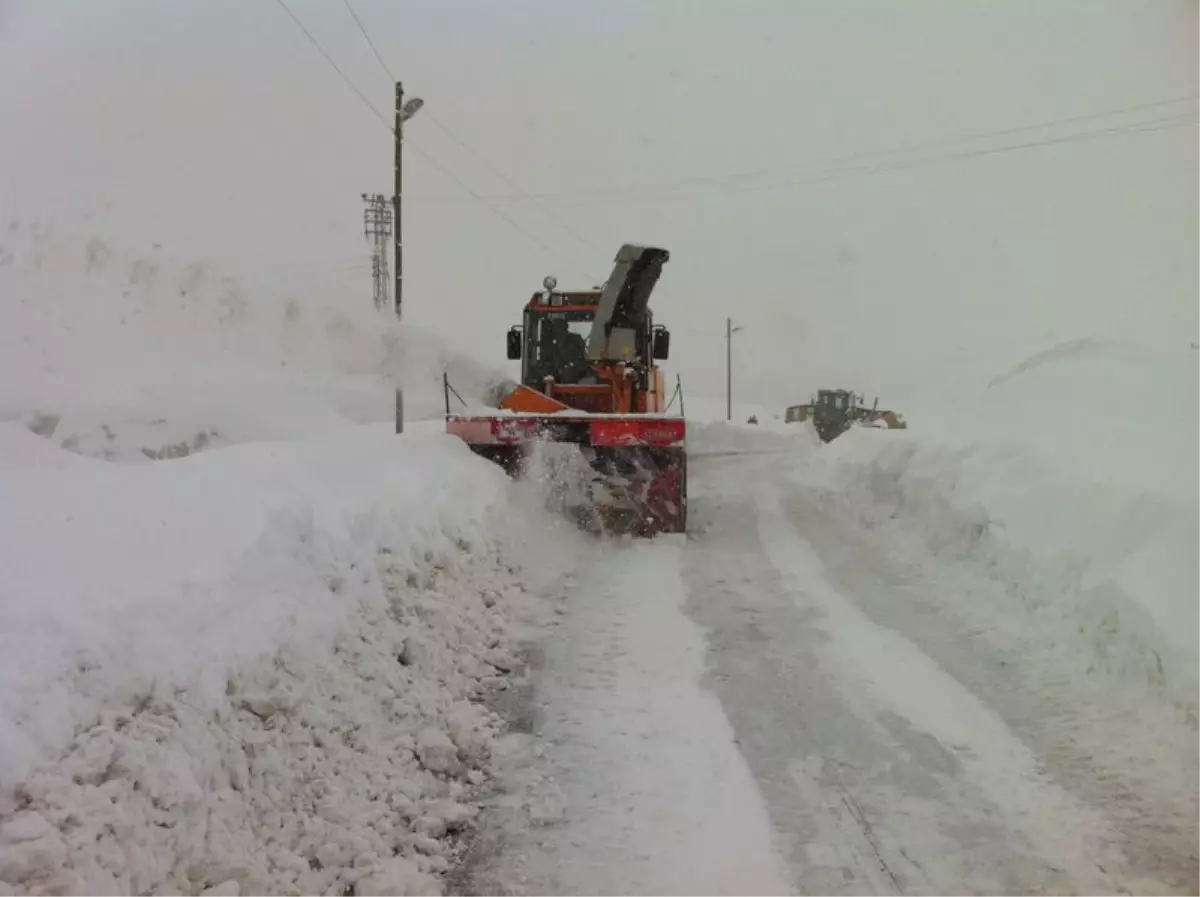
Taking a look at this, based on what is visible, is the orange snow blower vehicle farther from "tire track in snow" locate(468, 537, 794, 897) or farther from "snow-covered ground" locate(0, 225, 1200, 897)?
"tire track in snow" locate(468, 537, 794, 897)

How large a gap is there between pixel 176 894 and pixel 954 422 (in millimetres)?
16080

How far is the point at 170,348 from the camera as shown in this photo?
1209 cm

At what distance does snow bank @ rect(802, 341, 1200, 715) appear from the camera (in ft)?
15.8

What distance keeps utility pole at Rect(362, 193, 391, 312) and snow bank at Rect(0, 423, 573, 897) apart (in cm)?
1073

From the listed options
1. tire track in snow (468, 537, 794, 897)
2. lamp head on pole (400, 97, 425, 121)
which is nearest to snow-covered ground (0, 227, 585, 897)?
tire track in snow (468, 537, 794, 897)

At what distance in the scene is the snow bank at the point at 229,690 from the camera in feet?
7.31

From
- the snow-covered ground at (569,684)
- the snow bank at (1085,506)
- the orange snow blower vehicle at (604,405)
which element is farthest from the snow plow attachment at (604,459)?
A: the snow bank at (1085,506)

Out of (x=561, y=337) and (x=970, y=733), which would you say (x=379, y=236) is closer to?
(x=561, y=337)

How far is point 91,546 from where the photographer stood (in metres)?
3.61

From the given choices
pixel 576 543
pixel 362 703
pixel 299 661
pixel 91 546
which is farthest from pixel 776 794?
pixel 576 543

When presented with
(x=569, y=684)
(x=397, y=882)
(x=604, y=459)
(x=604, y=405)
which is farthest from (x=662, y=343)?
(x=397, y=882)

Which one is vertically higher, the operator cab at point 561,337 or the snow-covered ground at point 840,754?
the operator cab at point 561,337

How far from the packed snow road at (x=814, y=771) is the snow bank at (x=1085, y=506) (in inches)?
21.6

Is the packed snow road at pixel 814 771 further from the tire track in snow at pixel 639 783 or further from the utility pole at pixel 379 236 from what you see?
the utility pole at pixel 379 236
